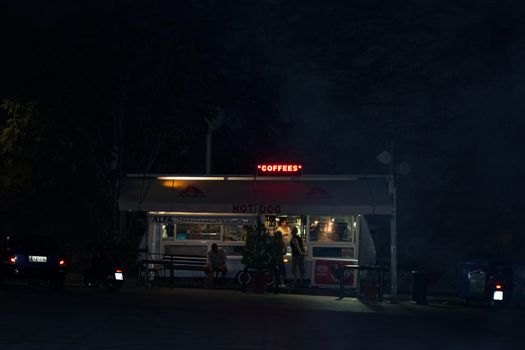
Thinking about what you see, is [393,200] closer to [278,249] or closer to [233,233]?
[278,249]

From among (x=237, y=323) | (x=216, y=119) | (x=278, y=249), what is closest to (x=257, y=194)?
(x=278, y=249)

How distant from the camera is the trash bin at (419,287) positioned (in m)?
24.8

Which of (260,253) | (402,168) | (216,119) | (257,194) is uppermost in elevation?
(216,119)

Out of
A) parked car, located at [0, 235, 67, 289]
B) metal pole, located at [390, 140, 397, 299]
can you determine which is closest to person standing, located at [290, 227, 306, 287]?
metal pole, located at [390, 140, 397, 299]

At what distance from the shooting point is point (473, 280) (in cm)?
2520

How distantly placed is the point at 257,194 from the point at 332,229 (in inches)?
115

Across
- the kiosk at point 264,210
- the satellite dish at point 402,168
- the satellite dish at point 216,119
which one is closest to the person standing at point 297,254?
the kiosk at point 264,210

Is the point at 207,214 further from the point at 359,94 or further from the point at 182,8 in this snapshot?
the point at 182,8

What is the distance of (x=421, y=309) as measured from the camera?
23.3 metres

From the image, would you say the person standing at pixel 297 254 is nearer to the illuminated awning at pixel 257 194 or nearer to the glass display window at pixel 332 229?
the illuminated awning at pixel 257 194

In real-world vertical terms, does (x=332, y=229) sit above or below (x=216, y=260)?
above

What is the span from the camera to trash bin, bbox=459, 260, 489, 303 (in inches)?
986

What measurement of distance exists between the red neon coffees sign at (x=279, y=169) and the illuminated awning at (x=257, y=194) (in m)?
0.30

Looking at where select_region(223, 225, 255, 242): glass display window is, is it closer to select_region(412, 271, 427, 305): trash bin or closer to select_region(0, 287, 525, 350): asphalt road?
select_region(0, 287, 525, 350): asphalt road
